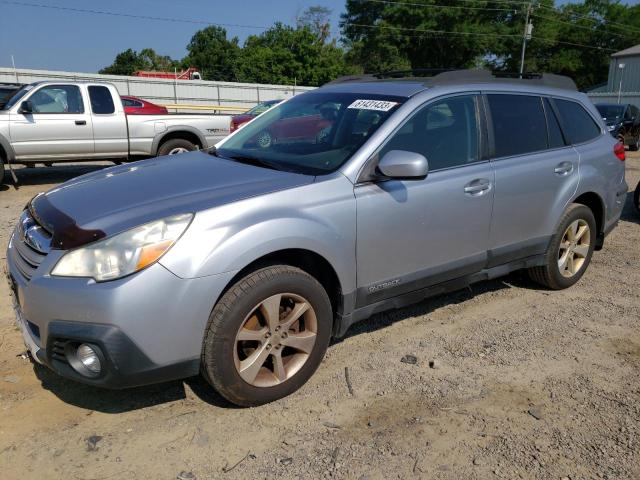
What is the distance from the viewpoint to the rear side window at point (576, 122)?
15.2ft

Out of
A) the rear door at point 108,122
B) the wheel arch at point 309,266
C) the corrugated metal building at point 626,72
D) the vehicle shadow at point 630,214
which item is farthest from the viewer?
the corrugated metal building at point 626,72

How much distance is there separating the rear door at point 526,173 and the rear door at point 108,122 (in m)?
7.83

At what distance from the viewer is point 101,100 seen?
10008 mm

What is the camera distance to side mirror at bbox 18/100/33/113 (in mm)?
9203

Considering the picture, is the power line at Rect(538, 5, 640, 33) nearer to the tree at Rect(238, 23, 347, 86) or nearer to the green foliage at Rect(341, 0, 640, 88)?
the green foliage at Rect(341, 0, 640, 88)

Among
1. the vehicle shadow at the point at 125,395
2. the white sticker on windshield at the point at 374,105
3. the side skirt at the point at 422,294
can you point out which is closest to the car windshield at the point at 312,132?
the white sticker on windshield at the point at 374,105

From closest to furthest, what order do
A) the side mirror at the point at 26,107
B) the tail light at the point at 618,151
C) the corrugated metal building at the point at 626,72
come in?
the tail light at the point at 618,151 < the side mirror at the point at 26,107 < the corrugated metal building at the point at 626,72

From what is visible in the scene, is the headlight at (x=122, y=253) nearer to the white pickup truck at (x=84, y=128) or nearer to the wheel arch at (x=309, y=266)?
the wheel arch at (x=309, y=266)

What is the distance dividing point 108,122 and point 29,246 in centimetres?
775

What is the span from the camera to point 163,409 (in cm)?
302

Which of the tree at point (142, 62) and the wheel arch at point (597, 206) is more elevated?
the tree at point (142, 62)

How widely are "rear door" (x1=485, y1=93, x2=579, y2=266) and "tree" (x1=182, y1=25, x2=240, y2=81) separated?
62.1 metres

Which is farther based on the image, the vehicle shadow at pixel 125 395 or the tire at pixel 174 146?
the tire at pixel 174 146

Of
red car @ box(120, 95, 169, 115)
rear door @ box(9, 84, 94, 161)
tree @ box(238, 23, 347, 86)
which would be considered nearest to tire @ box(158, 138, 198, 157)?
red car @ box(120, 95, 169, 115)
